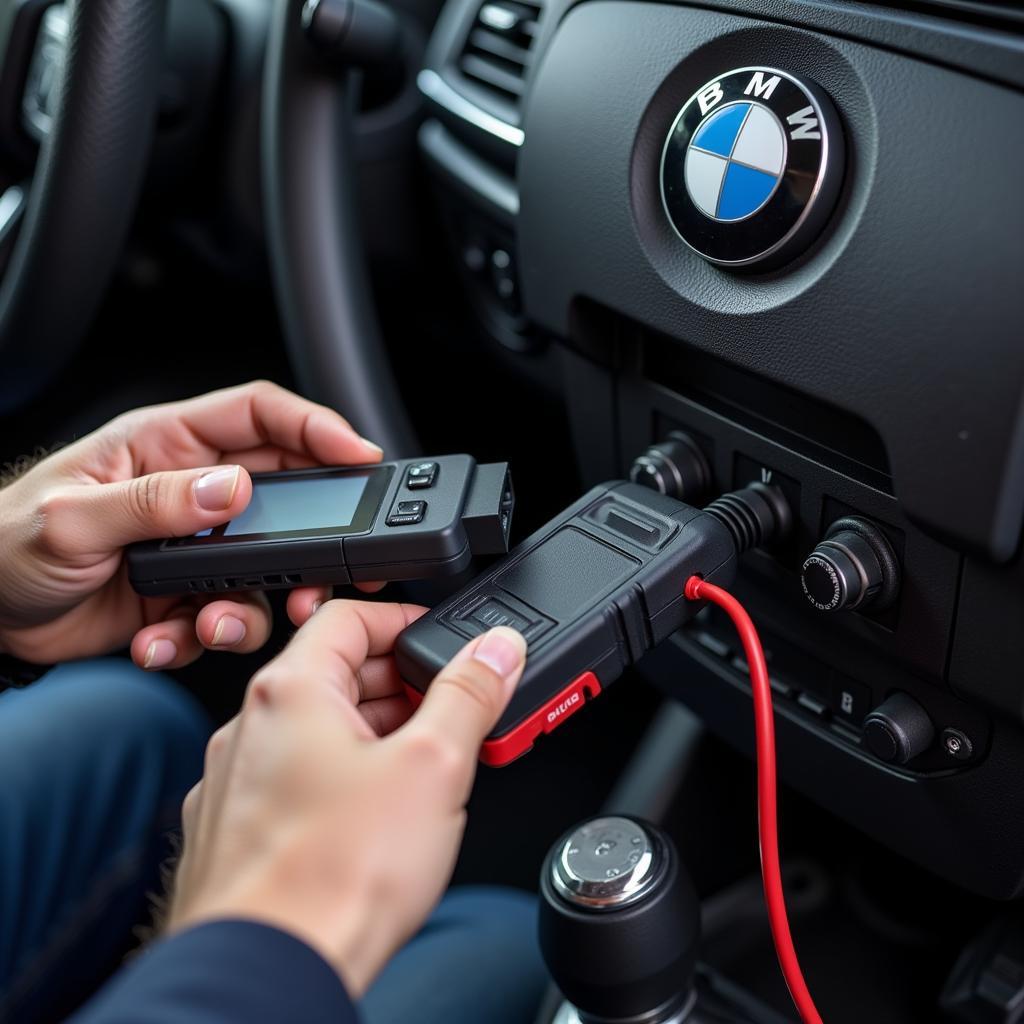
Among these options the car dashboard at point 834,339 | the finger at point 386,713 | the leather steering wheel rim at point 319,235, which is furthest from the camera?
the leather steering wheel rim at point 319,235

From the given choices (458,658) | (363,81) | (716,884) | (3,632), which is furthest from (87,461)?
(716,884)

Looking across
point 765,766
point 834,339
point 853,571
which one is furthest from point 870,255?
point 765,766

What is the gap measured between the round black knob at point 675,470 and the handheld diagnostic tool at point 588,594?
1.2 inches

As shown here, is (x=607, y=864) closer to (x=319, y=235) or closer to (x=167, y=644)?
(x=167, y=644)

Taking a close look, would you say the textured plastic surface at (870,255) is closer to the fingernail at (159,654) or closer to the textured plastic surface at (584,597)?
the textured plastic surface at (584,597)

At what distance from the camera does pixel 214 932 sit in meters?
0.40

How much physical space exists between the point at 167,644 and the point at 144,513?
11 cm

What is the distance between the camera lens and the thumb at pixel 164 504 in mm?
666

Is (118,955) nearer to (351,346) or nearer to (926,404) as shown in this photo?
(351,346)

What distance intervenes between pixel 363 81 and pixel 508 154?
255mm

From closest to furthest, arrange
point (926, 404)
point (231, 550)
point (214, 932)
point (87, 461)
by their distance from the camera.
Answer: point (214, 932) → point (926, 404) → point (231, 550) → point (87, 461)

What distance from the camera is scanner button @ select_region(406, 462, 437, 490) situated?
0.68 meters

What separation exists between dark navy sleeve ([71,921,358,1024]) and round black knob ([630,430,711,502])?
37 centimetres

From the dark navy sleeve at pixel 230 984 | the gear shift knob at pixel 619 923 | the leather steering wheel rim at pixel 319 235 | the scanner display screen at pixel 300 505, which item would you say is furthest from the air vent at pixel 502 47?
the dark navy sleeve at pixel 230 984
